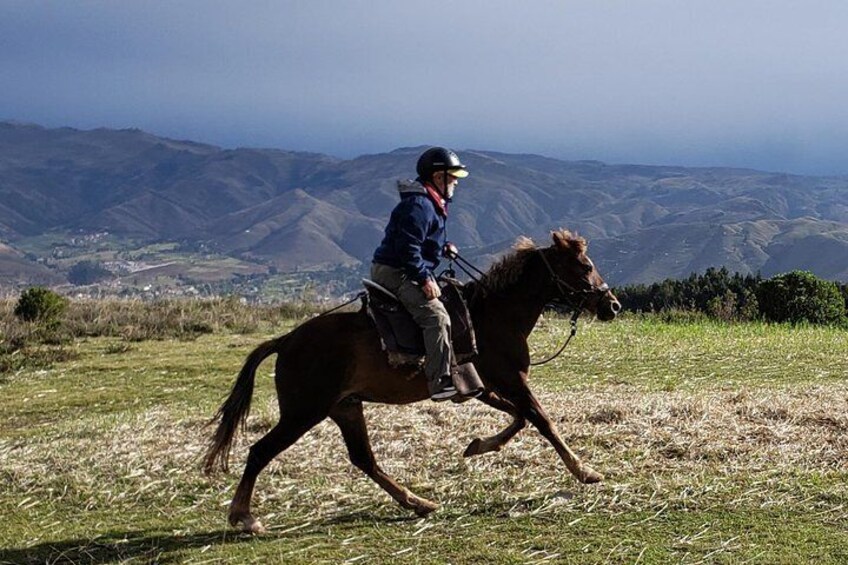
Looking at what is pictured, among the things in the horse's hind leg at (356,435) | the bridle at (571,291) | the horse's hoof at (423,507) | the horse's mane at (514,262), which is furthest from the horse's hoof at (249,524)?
the bridle at (571,291)

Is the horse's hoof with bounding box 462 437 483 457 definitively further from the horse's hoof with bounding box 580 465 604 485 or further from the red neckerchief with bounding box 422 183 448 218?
the red neckerchief with bounding box 422 183 448 218

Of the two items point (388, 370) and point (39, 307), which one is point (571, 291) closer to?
point (388, 370)

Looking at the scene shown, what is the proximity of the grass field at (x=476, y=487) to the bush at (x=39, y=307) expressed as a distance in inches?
474

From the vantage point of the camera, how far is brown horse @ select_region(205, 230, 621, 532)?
277 inches

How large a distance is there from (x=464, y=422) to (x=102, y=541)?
14.7ft

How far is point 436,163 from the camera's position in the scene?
24.3 feet

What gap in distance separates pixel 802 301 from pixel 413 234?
2037 cm

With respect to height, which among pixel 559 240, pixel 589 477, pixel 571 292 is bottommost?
pixel 589 477

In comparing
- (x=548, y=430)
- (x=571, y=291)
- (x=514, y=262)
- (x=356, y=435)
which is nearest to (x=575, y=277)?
(x=571, y=291)

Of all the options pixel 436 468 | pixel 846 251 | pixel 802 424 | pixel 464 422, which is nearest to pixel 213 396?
pixel 464 422

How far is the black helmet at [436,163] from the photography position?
291 inches

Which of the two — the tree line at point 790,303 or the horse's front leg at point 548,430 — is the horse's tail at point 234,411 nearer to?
the horse's front leg at point 548,430

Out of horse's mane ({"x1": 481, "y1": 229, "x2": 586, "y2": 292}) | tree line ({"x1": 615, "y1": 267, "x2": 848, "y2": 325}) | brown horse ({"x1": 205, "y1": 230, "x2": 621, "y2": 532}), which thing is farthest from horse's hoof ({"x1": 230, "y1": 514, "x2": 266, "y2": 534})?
tree line ({"x1": 615, "y1": 267, "x2": 848, "y2": 325})

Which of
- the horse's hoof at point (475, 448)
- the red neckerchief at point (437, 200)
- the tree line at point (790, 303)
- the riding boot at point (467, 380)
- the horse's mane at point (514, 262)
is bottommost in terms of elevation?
the tree line at point (790, 303)
